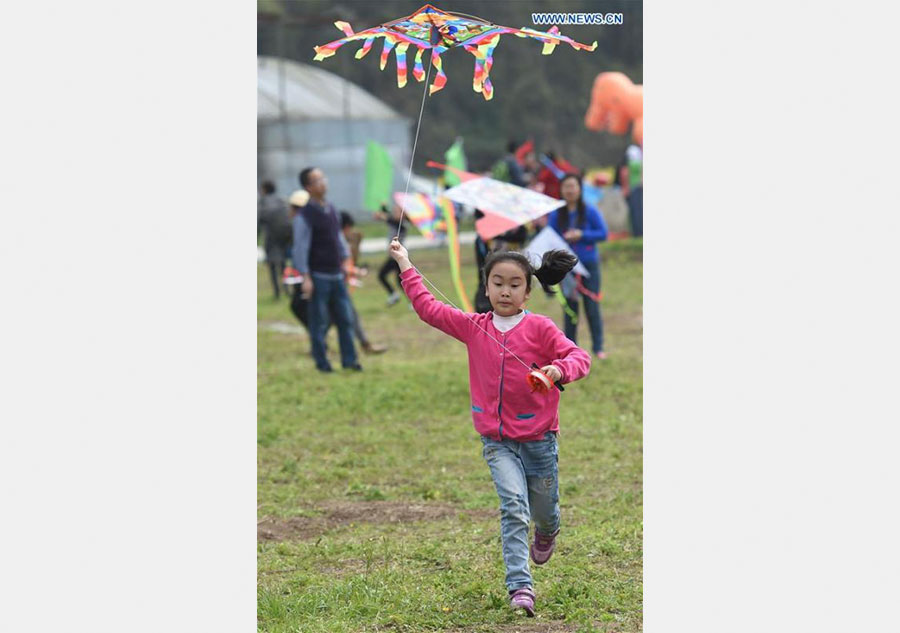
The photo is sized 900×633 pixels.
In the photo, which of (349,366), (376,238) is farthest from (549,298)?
(376,238)

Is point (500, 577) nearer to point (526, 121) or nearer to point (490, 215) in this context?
point (490, 215)

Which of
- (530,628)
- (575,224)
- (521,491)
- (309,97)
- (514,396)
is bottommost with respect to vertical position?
(530,628)

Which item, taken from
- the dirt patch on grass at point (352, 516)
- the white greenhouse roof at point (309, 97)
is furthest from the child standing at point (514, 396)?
the white greenhouse roof at point (309, 97)

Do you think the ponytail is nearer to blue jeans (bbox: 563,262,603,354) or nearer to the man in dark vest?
blue jeans (bbox: 563,262,603,354)

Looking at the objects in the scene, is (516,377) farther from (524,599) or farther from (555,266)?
(524,599)

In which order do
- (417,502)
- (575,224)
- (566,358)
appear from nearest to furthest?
1. (566,358)
2. (417,502)
3. (575,224)

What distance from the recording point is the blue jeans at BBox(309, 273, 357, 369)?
469 inches

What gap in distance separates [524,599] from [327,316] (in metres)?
6.86

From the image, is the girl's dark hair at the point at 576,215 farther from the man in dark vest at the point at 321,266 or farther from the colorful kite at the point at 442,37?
the colorful kite at the point at 442,37

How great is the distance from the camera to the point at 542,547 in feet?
19.5

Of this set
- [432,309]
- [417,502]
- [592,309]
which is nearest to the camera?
[432,309]

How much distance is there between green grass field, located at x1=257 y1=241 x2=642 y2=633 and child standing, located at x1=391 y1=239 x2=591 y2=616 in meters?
0.40
